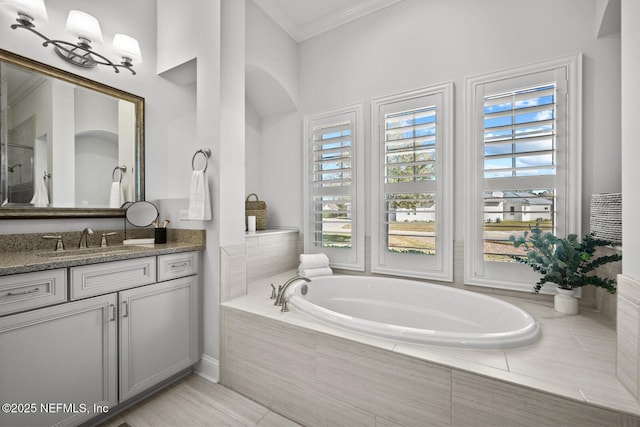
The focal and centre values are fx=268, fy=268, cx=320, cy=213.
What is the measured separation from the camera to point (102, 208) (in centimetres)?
198

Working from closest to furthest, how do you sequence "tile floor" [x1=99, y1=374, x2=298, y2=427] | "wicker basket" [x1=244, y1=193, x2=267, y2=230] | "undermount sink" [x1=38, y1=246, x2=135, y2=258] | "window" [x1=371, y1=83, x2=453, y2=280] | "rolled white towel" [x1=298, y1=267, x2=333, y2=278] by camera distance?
1. "tile floor" [x1=99, y1=374, x2=298, y2=427]
2. "undermount sink" [x1=38, y1=246, x2=135, y2=258]
3. "window" [x1=371, y1=83, x2=453, y2=280]
4. "rolled white towel" [x1=298, y1=267, x2=333, y2=278]
5. "wicker basket" [x1=244, y1=193, x2=267, y2=230]

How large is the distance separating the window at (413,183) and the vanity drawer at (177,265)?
150cm

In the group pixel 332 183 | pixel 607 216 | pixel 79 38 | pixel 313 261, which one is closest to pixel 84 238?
pixel 79 38

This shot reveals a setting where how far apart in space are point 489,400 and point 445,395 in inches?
6.1

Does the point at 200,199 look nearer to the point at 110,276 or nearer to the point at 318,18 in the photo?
the point at 110,276

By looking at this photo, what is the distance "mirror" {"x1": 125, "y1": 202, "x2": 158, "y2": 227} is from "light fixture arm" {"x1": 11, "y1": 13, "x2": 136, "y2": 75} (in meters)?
0.98

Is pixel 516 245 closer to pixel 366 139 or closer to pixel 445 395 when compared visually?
pixel 445 395

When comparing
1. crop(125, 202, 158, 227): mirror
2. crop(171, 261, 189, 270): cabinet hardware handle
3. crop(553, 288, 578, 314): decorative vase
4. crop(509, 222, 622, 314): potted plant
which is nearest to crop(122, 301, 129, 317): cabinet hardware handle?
crop(171, 261, 189, 270): cabinet hardware handle

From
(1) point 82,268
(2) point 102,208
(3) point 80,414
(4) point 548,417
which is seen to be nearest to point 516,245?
(4) point 548,417

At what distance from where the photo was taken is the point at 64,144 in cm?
180

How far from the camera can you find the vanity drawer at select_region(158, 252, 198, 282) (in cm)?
173

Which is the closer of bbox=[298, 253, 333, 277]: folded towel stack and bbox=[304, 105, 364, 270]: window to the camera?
bbox=[298, 253, 333, 277]: folded towel stack

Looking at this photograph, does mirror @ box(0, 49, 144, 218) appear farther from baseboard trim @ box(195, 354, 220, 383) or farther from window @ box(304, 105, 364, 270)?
window @ box(304, 105, 364, 270)

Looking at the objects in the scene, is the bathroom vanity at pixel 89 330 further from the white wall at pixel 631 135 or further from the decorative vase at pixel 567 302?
the decorative vase at pixel 567 302
